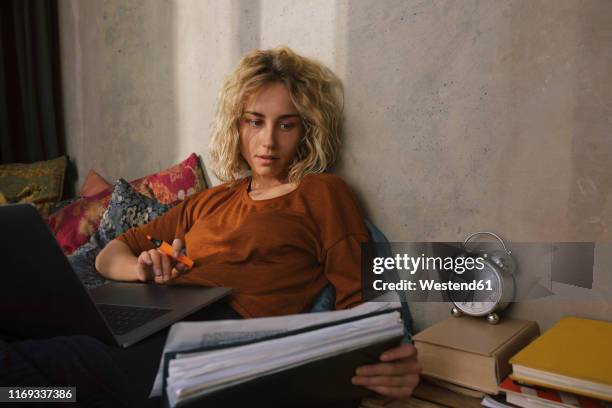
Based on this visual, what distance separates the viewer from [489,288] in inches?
36.6

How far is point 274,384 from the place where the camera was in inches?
21.5

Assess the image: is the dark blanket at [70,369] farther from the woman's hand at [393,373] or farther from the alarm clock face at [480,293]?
the alarm clock face at [480,293]

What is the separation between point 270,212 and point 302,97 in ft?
1.01

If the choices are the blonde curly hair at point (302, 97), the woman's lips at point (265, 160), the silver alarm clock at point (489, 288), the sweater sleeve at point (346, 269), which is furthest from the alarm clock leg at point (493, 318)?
the woman's lips at point (265, 160)

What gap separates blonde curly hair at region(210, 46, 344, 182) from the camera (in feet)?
3.92

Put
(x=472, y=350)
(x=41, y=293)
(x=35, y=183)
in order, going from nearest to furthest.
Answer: (x=41, y=293) < (x=472, y=350) < (x=35, y=183)

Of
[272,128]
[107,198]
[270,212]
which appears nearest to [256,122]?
[272,128]

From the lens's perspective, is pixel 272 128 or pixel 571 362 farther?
pixel 272 128

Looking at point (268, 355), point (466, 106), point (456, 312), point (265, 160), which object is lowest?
point (456, 312)

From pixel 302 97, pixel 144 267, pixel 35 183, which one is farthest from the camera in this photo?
pixel 35 183

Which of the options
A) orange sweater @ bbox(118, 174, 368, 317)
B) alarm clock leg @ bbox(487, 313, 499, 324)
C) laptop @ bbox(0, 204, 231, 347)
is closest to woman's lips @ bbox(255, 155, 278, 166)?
orange sweater @ bbox(118, 174, 368, 317)

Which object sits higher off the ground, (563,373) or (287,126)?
(287,126)

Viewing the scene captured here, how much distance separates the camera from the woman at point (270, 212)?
1.05 meters

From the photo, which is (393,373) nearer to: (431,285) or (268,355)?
(268,355)
